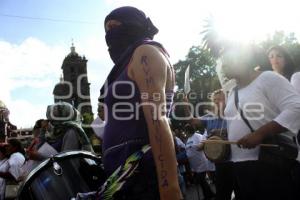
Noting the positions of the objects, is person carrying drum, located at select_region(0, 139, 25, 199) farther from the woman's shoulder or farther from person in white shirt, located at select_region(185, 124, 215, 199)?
the woman's shoulder

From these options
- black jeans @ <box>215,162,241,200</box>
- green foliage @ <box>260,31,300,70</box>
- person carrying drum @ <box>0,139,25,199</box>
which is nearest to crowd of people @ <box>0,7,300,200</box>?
black jeans @ <box>215,162,241,200</box>

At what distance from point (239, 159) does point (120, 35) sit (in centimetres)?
143

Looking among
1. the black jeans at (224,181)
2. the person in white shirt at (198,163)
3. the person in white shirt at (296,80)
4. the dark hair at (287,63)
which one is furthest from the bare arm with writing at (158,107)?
the person in white shirt at (198,163)

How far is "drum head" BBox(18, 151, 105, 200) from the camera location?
269 centimetres

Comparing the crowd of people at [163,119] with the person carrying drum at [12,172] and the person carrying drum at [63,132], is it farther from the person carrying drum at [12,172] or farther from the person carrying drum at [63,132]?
the person carrying drum at [12,172]

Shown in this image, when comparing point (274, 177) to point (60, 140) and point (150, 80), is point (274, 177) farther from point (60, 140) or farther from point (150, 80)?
point (60, 140)

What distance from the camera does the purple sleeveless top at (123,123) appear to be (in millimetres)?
2209

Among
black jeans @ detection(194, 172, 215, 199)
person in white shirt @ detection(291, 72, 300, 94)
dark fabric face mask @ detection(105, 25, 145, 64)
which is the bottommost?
black jeans @ detection(194, 172, 215, 199)

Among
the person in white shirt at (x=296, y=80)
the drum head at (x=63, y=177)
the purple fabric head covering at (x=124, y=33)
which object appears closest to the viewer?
the purple fabric head covering at (x=124, y=33)

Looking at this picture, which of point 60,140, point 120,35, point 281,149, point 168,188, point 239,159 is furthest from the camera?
point 60,140

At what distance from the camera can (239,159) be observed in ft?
10.9

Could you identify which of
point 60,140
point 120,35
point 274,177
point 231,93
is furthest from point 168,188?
point 60,140

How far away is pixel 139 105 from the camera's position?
2.21 metres

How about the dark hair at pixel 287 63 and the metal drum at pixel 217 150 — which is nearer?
the metal drum at pixel 217 150
